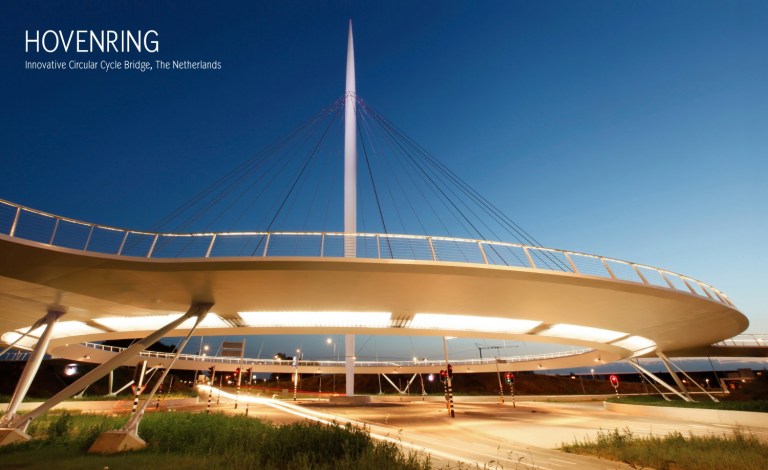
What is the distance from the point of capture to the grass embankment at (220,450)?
340 inches

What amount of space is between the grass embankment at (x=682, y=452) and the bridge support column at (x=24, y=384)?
2062 cm

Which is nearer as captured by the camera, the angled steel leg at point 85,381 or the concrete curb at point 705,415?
the angled steel leg at point 85,381

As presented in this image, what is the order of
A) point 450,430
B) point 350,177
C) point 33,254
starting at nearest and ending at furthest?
point 33,254, point 450,430, point 350,177

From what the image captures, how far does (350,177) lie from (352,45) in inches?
901

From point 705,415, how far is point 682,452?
15785mm

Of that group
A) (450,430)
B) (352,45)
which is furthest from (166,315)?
(352,45)

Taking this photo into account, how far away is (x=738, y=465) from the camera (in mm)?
9250

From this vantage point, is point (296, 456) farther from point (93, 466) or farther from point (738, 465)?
point (738, 465)

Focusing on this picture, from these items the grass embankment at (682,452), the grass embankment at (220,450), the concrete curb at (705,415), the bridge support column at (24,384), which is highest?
the bridge support column at (24,384)

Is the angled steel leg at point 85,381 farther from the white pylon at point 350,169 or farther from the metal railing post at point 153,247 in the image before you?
the white pylon at point 350,169

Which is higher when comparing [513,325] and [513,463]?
[513,325]

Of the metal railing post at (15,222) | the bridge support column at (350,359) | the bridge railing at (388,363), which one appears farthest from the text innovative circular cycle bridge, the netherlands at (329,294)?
the bridge railing at (388,363)

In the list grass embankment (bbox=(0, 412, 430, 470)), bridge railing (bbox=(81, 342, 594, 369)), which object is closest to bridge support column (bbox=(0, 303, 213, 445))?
grass embankment (bbox=(0, 412, 430, 470))

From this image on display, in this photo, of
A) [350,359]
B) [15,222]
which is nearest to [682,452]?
[15,222]
